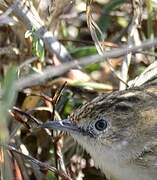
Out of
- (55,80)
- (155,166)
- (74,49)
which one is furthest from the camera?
(74,49)

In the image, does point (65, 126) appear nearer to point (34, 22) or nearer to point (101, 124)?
point (101, 124)

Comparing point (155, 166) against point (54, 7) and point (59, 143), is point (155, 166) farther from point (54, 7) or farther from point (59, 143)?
point (54, 7)

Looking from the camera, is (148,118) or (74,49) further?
(74,49)

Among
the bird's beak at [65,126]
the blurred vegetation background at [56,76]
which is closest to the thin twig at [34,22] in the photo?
the blurred vegetation background at [56,76]

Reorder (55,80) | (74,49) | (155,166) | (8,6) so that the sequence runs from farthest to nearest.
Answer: (74,49), (55,80), (8,6), (155,166)

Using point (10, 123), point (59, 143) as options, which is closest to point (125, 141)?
point (59, 143)

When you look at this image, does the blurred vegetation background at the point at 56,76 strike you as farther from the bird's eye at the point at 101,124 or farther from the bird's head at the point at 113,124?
the bird's eye at the point at 101,124

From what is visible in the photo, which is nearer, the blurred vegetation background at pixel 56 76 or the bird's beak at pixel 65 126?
the bird's beak at pixel 65 126

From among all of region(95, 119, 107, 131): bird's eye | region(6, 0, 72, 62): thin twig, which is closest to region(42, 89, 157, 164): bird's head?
region(95, 119, 107, 131): bird's eye
